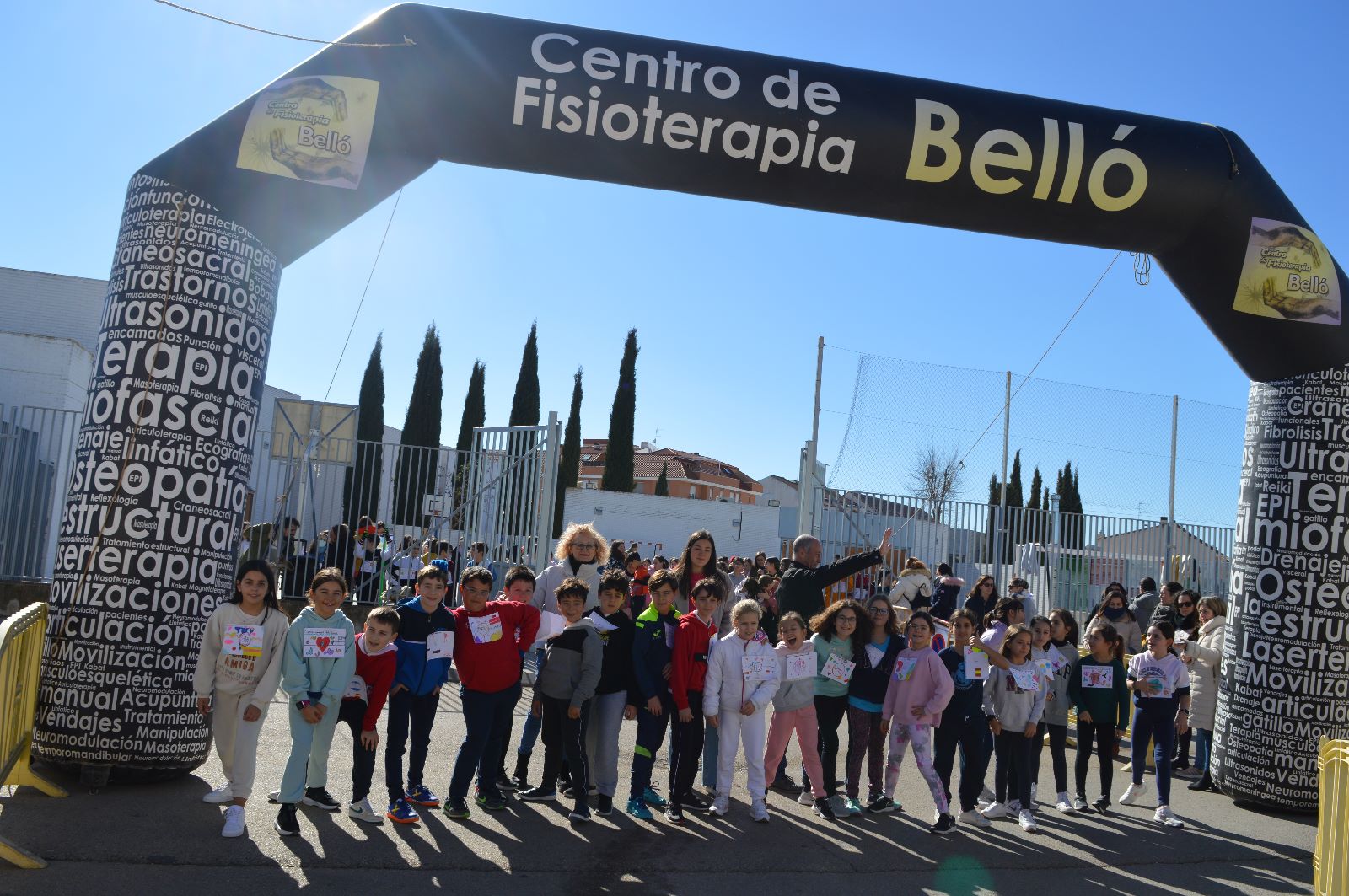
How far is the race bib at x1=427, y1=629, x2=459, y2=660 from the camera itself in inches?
248

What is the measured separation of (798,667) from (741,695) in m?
0.46

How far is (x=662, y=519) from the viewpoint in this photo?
39.2 m

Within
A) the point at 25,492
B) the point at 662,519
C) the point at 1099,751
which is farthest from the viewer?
the point at 662,519

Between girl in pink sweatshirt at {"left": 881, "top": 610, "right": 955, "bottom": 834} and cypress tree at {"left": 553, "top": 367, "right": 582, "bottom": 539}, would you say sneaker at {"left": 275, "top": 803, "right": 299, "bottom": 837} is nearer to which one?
girl in pink sweatshirt at {"left": 881, "top": 610, "right": 955, "bottom": 834}

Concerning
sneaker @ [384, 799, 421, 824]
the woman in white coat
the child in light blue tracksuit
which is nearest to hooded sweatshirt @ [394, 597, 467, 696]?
the child in light blue tracksuit

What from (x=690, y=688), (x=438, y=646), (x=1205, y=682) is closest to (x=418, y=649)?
(x=438, y=646)

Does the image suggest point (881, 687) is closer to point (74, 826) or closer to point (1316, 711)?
point (1316, 711)

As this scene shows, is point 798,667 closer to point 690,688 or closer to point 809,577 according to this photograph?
point 690,688

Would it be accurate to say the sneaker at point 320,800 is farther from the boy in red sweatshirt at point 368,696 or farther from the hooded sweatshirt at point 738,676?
the hooded sweatshirt at point 738,676

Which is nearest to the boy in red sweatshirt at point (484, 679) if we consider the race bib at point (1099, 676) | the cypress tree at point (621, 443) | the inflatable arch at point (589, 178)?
the inflatable arch at point (589, 178)

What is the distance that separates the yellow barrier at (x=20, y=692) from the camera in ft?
17.6

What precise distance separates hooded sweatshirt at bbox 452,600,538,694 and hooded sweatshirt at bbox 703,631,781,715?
125 centimetres

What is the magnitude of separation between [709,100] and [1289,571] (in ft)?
18.0

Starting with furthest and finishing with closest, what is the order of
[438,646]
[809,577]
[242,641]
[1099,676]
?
1. [809,577]
2. [1099,676]
3. [438,646]
4. [242,641]
